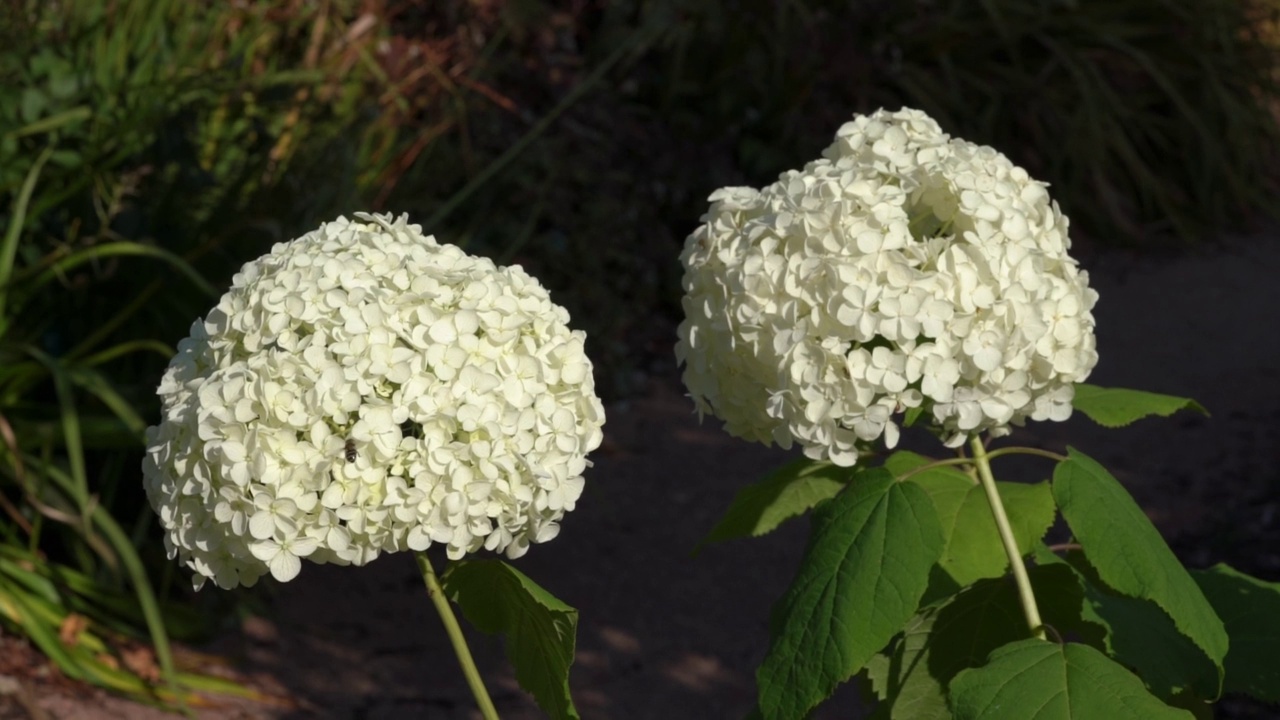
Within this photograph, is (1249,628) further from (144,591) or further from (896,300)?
(144,591)

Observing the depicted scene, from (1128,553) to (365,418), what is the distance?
0.78m

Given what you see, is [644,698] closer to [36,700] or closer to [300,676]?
[300,676]

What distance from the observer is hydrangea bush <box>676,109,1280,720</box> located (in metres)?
1.37

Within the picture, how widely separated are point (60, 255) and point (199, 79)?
0.79m

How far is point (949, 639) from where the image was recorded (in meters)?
1.58

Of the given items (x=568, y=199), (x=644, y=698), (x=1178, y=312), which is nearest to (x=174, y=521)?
(x=644, y=698)

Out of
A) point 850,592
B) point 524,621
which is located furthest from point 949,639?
point 524,621

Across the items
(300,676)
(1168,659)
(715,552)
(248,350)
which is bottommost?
(715,552)

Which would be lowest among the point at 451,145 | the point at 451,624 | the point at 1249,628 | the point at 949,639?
the point at 451,145

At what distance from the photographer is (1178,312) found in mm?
6480

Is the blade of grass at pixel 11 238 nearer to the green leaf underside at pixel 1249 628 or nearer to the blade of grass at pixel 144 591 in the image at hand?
the blade of grass at pixel 144 591

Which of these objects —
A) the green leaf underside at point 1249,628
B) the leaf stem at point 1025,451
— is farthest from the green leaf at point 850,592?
the green leaf underside at point 1249,628

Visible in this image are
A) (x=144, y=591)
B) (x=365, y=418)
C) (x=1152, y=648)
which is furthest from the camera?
(x=144, y=591)

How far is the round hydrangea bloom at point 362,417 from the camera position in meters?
1.29
